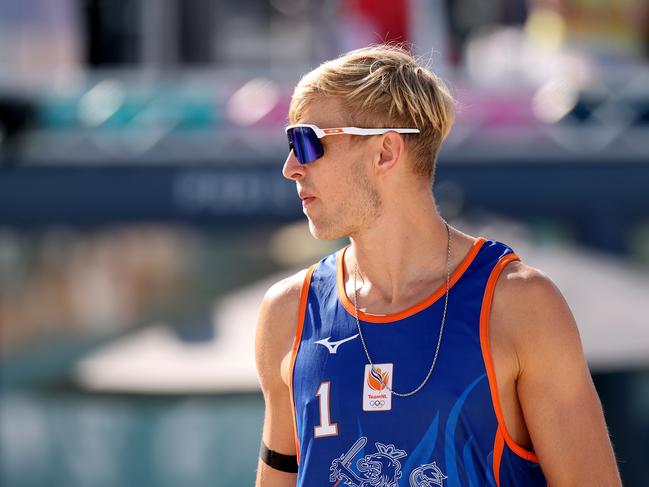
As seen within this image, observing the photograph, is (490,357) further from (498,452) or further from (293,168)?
(293,168)

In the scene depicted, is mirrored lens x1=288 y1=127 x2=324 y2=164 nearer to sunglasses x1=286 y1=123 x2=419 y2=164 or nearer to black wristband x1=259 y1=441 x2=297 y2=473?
sunglasses x1=286 y1=123 x2=419 y2=164

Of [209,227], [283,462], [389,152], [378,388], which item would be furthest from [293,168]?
[209,227]

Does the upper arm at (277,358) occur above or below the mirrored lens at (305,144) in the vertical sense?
below

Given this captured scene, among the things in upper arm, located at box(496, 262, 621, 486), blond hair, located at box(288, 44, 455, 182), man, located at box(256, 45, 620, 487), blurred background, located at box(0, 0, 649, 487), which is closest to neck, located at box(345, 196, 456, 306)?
man, located at box(256, 45, 620, 487)

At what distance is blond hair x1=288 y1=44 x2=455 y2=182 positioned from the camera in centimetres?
188

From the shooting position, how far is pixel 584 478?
1751mm

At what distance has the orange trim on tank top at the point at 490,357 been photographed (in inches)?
68.5

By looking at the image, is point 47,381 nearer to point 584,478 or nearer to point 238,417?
point 238,417

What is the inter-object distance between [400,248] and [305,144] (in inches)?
9.6

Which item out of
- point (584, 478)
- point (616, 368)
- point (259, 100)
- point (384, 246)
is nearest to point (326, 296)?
point (384, 246)

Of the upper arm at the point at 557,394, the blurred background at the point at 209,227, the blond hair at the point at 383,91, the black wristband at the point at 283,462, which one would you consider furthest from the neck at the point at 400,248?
the blurred background at the point at 209,227

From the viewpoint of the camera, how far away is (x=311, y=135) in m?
1.89

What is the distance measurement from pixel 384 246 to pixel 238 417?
436 centimetres

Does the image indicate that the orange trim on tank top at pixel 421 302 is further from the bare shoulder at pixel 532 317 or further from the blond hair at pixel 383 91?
the blond hair at pixel 383 91
